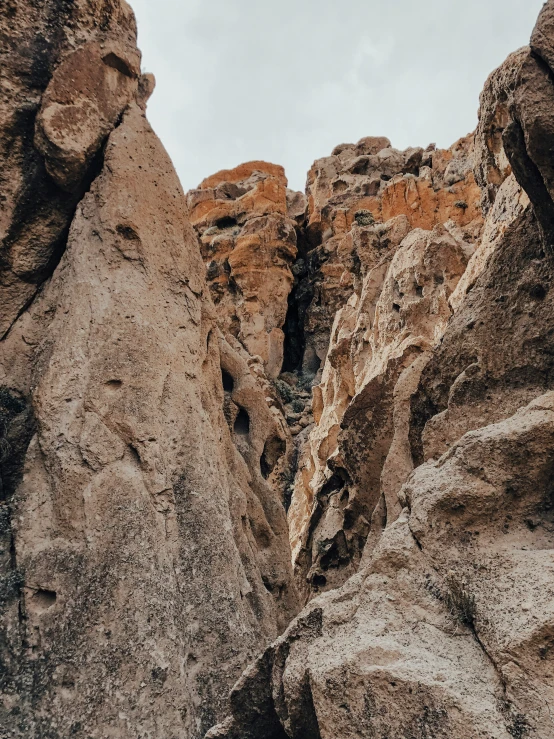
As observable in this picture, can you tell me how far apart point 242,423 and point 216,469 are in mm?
4716

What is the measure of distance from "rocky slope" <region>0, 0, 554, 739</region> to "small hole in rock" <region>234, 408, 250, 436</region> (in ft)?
0.20

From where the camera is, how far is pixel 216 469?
26.8 ft

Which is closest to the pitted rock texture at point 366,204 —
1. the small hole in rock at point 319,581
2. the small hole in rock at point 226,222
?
the small hole in rock at point 226,222

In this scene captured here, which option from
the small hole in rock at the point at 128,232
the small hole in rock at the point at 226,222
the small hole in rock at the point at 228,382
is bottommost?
the small hole in rock at the point at 228,382

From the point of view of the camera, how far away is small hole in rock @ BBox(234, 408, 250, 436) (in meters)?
12.7

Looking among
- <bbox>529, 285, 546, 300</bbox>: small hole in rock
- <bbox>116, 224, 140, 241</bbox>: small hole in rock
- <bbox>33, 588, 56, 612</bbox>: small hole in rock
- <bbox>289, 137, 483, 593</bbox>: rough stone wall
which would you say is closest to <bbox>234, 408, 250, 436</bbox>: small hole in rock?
<bbox>289, 137, 483, 593</bbox>: rough stone wall

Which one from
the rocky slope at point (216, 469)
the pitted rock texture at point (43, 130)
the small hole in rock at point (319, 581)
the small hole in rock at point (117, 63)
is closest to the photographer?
the rocky slope at point (216, 469)

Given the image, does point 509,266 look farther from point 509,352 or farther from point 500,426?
point 500,426

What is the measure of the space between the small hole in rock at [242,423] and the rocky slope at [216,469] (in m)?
0.06

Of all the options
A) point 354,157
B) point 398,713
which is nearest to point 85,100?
point 398,713

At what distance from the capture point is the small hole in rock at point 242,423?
12.7 m

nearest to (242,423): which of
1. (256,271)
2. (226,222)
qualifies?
(256,271)

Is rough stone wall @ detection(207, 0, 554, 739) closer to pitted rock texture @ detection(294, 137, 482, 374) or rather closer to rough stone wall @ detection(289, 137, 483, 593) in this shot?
rough stone wall @ detection(289, 137, 483, 593)

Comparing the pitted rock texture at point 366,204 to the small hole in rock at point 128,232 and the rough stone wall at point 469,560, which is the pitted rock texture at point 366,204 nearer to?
the small hole in rock at point 128,232
